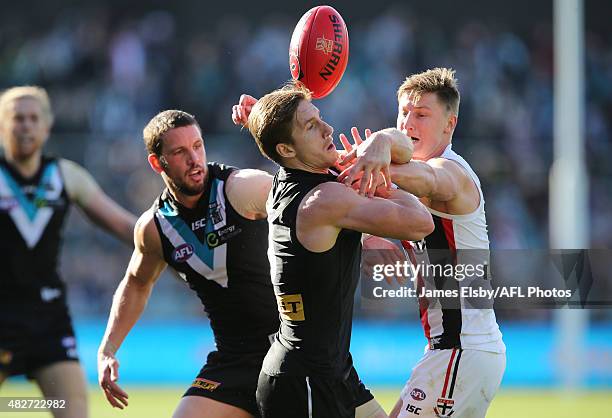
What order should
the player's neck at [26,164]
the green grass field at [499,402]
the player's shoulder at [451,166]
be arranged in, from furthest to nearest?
the green grass field at [499,402]
the player's neck at [26,164]
the player's shoulder at [451,166]

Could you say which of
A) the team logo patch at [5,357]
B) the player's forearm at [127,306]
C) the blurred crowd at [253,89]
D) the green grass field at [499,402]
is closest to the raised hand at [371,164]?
the player's forearm at [127,306]

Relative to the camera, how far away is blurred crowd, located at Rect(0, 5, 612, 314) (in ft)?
51.1

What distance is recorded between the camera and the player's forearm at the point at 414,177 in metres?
5.14

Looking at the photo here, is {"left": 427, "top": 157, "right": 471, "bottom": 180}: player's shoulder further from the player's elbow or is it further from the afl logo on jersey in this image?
the afl logo on jersey

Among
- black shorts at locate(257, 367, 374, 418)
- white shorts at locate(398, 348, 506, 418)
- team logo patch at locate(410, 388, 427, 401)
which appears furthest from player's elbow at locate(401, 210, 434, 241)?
team logo patch at locate(410, 388, 427, 401)

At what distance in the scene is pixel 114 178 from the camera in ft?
50.5

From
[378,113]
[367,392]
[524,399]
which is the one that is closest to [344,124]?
[378,113]

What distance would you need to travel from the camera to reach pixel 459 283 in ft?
18.7

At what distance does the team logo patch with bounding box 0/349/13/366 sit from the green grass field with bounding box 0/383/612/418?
11.2 ft

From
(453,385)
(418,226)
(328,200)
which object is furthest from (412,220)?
(453,385)

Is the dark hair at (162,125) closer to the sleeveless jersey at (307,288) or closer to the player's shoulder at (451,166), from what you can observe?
the sleeveless jersey at (307,288)

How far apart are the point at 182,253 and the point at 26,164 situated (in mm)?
2024

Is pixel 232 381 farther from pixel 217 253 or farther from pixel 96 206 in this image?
pixel 96 206

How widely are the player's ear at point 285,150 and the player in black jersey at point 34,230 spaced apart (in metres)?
2.56
